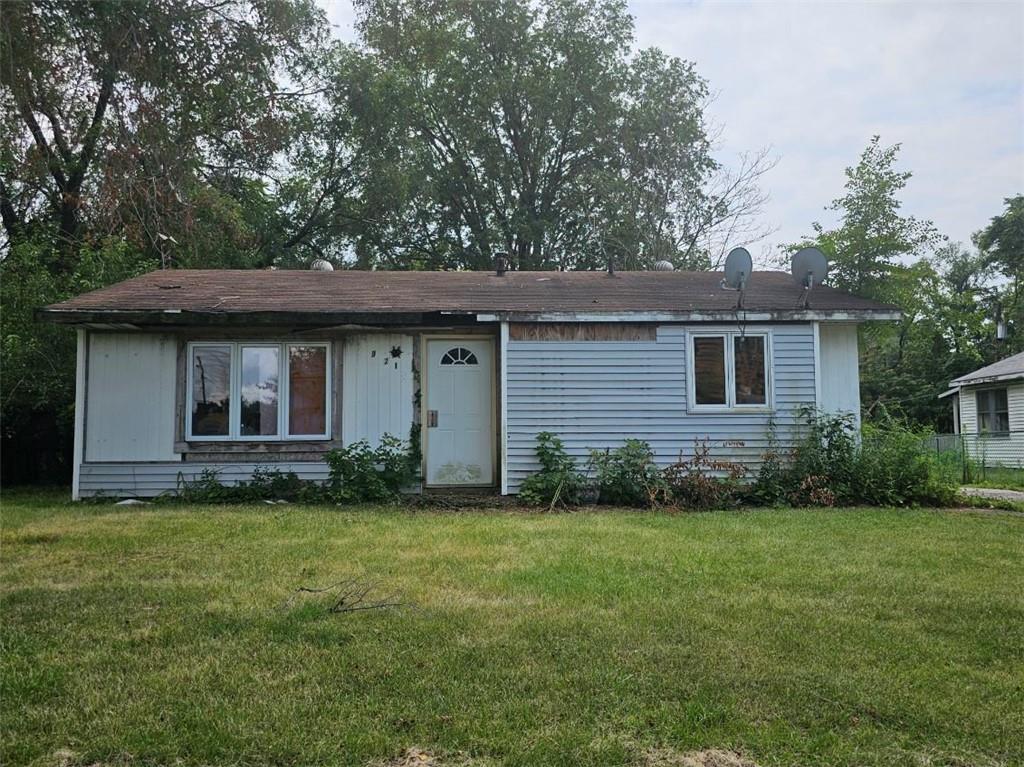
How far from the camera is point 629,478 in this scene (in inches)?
374

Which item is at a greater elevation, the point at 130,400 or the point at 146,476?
the point at 130,400

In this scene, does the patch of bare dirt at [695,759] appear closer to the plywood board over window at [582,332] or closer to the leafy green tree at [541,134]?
the plywood board over window at [582,332]

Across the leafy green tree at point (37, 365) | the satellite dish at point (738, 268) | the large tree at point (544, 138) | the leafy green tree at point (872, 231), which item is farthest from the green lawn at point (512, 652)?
the leafy green tree at point (872, 231)

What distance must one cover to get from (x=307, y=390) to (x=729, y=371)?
6.02m

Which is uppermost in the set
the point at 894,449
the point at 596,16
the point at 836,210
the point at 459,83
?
the point at 596,16

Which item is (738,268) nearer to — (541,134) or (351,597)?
(351,597)

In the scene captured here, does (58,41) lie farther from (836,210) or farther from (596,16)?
(836,210)

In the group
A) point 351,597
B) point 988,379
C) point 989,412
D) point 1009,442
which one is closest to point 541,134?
point 988,379

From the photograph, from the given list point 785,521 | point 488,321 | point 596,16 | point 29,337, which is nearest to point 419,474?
point 488,321

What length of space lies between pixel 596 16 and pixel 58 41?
78.3 feet

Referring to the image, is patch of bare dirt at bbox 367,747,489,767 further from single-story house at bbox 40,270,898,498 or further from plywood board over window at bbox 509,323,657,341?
plywood board over window at bbox 509,323,657,341

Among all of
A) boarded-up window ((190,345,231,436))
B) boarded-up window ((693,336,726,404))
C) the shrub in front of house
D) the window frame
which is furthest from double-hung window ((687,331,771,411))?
the window frame

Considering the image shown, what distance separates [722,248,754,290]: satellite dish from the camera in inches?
411

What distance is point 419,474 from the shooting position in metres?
9.95
